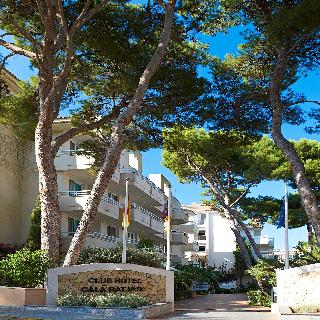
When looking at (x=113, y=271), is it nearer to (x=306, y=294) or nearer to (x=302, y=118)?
(x=306, y=294)

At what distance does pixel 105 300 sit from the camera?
57.5ft

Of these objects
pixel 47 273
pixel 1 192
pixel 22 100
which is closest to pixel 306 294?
pixel 47 273

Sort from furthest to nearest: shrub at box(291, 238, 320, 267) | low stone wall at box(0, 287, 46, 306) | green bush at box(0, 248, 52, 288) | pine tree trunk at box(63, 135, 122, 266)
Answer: shrub at box(291, 238, 320, 267)
pine tree trunk at box(63, 135, 122, 266)
green bush at box(0, 248, 52, 288)
low stone wall at box(0, 287, 46, 306)

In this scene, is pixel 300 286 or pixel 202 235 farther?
pixel 202 235

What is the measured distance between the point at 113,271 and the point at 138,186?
73.6 feet

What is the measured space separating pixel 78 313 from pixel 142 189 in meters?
25.8

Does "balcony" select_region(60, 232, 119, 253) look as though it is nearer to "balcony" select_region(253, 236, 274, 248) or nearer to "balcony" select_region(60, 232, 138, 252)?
"balcony" select_region(60, 232, 138, 252)

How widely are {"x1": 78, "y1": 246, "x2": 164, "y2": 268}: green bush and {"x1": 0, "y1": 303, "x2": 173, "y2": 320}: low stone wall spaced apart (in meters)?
9.38

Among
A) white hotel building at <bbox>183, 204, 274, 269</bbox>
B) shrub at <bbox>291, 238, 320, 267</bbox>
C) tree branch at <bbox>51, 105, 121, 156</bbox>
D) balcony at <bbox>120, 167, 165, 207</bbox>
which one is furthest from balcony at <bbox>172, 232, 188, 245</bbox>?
tree branch at <bbox>51, 105, 121, 156</bbox>

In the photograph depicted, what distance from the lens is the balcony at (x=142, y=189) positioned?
1556 inches

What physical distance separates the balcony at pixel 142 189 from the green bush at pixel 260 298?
52.9ft

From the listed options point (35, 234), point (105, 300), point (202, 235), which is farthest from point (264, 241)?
point (105, 300)

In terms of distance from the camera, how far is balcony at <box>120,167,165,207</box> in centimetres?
3953

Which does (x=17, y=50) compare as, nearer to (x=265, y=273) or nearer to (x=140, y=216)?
(x=265, y=273)
